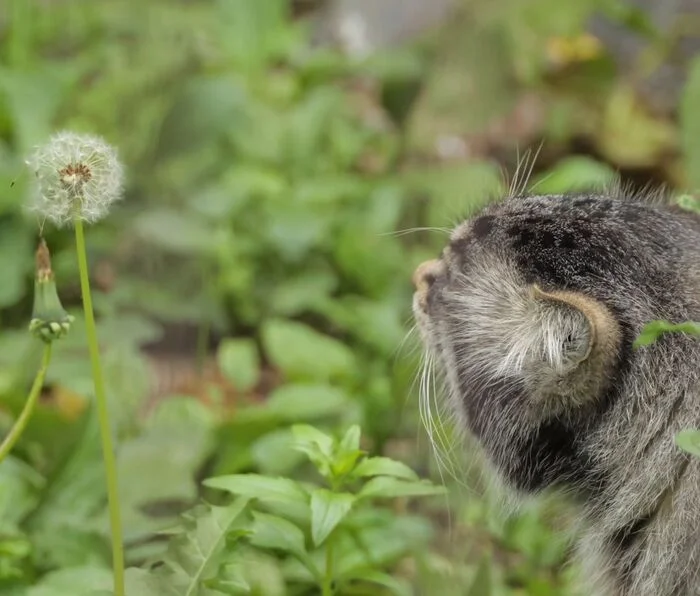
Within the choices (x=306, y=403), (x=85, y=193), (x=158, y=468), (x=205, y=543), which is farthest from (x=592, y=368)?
(x=306, y=403)

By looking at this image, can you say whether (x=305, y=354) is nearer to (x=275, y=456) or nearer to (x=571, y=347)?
(x=275, y=456)

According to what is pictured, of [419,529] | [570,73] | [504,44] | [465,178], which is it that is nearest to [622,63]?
[570,73]

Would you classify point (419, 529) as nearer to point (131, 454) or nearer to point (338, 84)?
point (131, 454)

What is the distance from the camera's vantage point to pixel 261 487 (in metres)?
1.86

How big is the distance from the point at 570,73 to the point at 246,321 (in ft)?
6.56

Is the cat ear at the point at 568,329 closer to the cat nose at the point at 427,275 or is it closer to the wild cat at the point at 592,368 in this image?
the wild cat at the point at 592,368

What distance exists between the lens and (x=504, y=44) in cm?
447

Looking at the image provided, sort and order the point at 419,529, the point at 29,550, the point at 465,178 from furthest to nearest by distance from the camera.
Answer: the point at 465,178 → the point at 419,529 → the point at 29,550

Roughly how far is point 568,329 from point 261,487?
1.76 feet

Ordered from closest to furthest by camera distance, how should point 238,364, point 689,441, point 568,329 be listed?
1. point 689,441
2. point 568,329
3. point 238,364

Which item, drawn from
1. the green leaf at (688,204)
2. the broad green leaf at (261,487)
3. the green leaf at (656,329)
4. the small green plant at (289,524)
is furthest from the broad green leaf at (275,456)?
the green leaf at (656,329)

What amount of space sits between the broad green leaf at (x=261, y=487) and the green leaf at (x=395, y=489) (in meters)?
0.12

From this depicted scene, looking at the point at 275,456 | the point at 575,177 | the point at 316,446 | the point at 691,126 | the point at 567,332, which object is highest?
the point at 691,126

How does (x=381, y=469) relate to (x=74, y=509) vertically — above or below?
above
